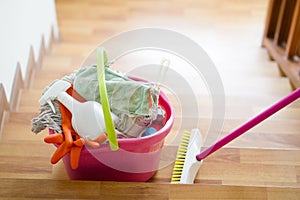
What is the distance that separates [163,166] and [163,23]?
145 centimetres

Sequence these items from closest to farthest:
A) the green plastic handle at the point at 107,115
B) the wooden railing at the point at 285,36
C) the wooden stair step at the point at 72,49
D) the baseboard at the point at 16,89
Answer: the green plastic handle at the point at 107,115 < the baseboard at the point at 16,89 < the wooden railing at the point at 285,36 < the wooden stair step at the point at 72,49

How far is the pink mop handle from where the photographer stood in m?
1.53

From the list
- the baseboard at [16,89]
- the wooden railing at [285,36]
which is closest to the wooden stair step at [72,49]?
the baseboard at [16,89]

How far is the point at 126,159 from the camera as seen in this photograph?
5.27 ft

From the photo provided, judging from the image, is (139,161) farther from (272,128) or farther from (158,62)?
(158,62)

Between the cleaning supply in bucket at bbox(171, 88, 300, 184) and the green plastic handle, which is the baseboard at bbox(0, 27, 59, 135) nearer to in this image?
the green plastic handle

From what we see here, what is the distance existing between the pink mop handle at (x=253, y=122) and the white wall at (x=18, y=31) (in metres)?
0.84

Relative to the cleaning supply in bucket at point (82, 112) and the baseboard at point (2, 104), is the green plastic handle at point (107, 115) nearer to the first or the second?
the cleaning supply in bucket at point (82, 112)

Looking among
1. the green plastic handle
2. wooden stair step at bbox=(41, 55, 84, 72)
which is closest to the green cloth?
the green plastic handle

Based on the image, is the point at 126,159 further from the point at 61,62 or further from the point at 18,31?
the point at 61,62

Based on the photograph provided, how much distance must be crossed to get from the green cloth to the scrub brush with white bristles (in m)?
0.28

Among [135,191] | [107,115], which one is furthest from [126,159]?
[107,115]

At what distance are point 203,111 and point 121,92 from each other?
2.12 ft

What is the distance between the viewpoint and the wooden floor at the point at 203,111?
1.51 meters
